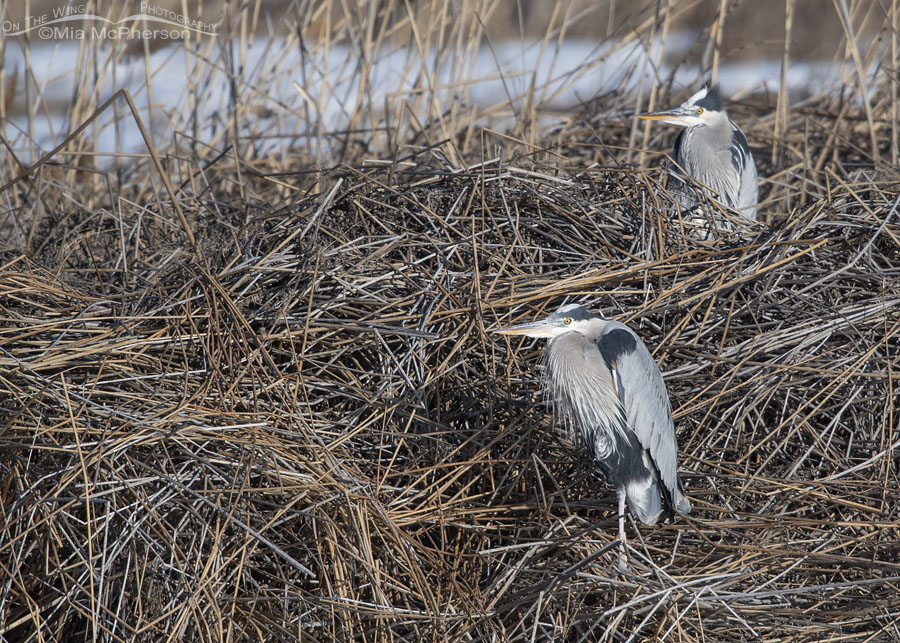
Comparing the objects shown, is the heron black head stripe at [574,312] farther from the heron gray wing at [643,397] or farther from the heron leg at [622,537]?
the heron leg at [622,537]

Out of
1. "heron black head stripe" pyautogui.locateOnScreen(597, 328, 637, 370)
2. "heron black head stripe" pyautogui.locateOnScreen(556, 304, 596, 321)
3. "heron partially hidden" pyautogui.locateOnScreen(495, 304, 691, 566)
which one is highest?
"heron black head stripe" pyautogui.locateOnScreen(556, 304, 596, 321)

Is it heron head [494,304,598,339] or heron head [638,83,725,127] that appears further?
heron head [638,83,725,127]

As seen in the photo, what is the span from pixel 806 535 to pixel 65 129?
3.47m

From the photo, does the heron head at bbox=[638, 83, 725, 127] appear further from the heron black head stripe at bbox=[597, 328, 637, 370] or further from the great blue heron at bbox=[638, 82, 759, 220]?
the heron black head stripe at bbox=[597, 328, 637, 370]

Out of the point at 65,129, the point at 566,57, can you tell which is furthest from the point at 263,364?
the point at 566,57

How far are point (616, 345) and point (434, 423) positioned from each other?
52 cm

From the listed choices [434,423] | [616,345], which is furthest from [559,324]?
[434,423]

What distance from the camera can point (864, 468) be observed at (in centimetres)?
205

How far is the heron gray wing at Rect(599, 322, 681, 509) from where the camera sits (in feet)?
6.28

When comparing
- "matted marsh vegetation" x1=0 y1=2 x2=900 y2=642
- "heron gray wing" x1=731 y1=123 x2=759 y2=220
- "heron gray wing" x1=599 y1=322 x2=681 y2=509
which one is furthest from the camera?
"heron gray wing" x1=731 y1=123 x2=759 y2=220

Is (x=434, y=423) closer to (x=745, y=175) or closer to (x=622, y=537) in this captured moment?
(x=622, y=537)

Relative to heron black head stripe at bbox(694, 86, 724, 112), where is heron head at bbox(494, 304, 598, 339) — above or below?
below

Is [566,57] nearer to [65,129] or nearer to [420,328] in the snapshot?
[65,129]

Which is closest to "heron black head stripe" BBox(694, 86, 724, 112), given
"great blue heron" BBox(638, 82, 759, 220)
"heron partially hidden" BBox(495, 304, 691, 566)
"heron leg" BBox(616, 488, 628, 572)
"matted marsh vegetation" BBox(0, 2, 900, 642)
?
"great blue heron" BBox(638, 82, 759, 220)
